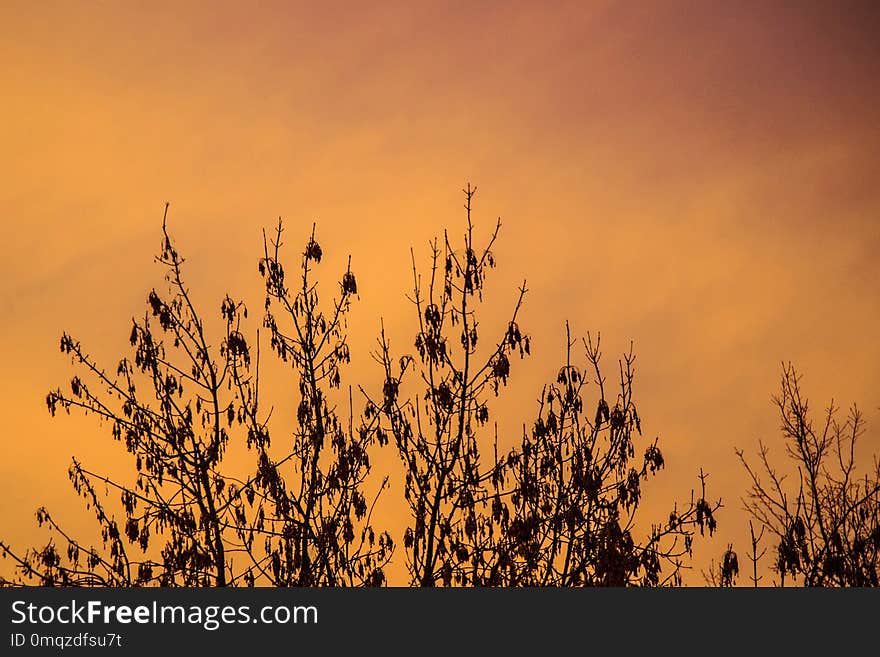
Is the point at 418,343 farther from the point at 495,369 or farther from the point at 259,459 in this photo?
the point at 259,459

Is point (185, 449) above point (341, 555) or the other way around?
above

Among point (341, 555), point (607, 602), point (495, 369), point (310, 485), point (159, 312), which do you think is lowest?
point (607, 602)

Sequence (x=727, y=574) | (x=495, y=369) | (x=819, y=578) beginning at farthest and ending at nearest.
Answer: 1. (x=819, y=578)
2. (x=495, y=369)
3. (x=727, y=574)

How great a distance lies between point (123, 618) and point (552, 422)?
370cm

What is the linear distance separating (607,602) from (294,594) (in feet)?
7.21

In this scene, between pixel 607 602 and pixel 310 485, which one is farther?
pixel 310 485

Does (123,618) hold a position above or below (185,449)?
below

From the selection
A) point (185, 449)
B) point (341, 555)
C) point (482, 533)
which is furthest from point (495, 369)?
point (185, 449)

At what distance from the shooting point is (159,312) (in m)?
9.30

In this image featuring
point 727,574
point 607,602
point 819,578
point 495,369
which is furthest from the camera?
point 819,578

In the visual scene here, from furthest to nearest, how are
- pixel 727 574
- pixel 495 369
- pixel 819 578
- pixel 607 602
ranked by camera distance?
pixel 819 578 → pixel 495 369 → pixel 727 574 → pixel 607 602

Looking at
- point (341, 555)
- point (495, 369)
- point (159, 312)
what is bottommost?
point (341, 555)

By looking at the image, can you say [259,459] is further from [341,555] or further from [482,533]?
[482,533]

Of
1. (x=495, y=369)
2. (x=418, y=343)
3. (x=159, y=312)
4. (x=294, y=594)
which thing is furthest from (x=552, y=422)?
(x=159, y=312)
